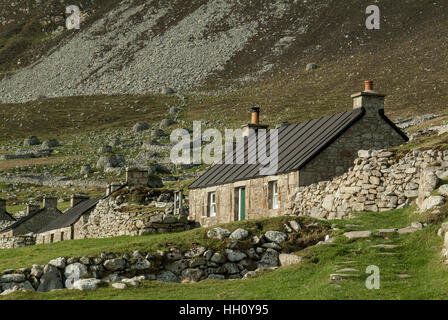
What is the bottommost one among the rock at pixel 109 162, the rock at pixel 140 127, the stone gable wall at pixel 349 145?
the stone gable wall at pixel 349 145

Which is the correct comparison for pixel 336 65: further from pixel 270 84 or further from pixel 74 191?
pixel 74 191

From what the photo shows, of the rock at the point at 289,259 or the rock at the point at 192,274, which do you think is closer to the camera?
the rock at the point at 289,259

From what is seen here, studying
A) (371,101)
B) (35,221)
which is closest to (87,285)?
(371,101)

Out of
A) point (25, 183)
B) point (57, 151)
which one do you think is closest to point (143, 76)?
point (57, 151)

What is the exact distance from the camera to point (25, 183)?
11462 centimetres

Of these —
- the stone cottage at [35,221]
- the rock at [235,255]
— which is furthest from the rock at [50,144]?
the rock at [235,255]

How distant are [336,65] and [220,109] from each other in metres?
30.4

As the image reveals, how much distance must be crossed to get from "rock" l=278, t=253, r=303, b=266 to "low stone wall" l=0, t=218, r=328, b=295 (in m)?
0.15

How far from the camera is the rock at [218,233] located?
1015 inches

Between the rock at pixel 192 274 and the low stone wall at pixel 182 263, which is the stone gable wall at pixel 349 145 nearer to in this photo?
the low stone wall at pixel 182 263

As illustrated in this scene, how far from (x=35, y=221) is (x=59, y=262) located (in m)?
45.0

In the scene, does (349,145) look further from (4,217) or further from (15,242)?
(4,217)

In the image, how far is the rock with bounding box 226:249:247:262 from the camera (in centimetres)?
2489
